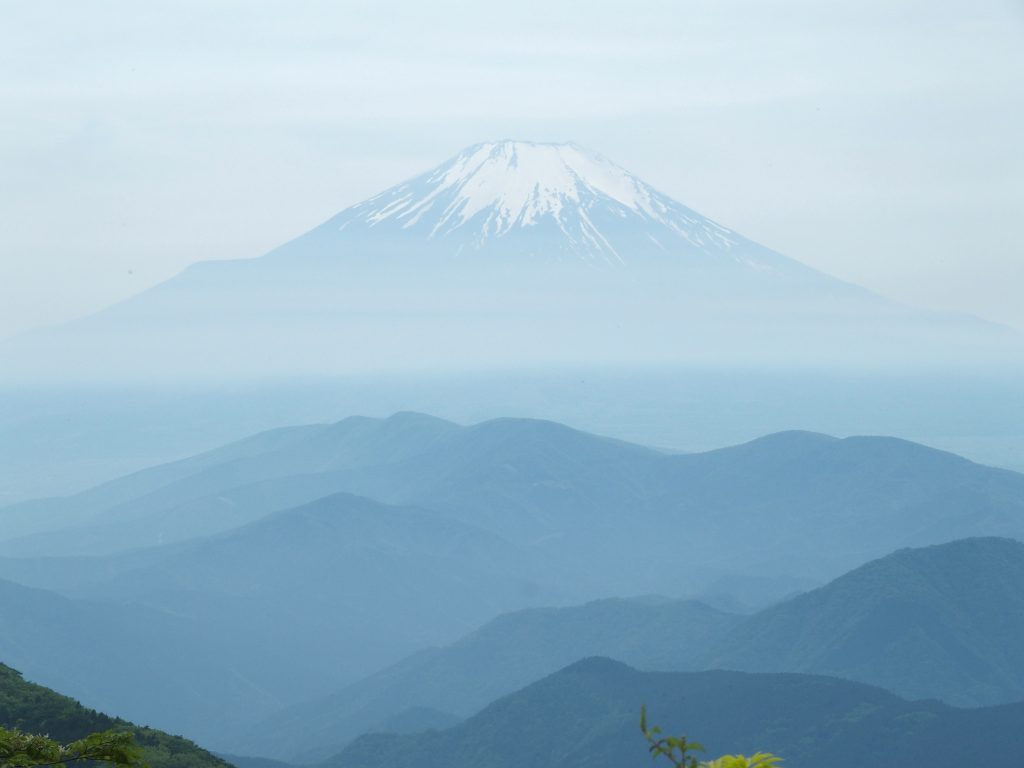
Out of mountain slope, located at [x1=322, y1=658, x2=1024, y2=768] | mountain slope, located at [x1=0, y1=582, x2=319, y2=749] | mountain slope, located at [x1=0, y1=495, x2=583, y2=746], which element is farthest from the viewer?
mountain slope, located at [x1=0, y1=495, x2=583, y2=746]

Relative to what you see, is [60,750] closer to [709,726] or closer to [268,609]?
[709,726]

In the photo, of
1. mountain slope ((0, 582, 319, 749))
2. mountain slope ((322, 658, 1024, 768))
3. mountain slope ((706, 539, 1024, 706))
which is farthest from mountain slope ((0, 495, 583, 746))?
mountain slope ((706, 539, 1024, 706))

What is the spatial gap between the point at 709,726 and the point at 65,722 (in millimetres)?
46931

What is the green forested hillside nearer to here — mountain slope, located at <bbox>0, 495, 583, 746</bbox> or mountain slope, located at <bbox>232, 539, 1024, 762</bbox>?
mountain slope, located at <bbox>232, 539, 1024, 762</bbox>

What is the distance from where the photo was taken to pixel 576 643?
129375mm

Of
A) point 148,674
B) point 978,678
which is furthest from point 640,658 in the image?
point 148,674

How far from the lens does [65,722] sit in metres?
38.8

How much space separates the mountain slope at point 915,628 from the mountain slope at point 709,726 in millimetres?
23221

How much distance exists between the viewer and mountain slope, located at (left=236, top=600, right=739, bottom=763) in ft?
381

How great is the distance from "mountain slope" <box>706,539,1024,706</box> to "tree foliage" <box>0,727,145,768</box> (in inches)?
3859

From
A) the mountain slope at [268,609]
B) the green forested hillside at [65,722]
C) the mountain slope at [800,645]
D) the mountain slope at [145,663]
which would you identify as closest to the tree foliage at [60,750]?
the green forested hillside at [65,722]

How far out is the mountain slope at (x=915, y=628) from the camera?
102 m

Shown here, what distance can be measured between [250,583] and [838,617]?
3716 inches

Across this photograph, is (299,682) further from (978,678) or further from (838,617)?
(978,678)
